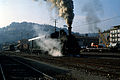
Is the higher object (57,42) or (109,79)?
(57,42)

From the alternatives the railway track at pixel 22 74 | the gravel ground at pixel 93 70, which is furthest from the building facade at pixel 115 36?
the railway track at pixel 22 74

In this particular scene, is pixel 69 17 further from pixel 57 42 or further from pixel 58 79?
pixel 58 79

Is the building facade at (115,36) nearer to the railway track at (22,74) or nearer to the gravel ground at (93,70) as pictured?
the gravel ground at (93,70)

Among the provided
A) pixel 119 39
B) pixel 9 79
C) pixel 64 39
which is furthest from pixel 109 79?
pixel 119 39

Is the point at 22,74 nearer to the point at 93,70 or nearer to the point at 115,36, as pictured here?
the point at 93,70

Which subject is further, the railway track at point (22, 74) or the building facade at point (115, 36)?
the building facade at point (115, 36)

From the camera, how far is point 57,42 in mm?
26812

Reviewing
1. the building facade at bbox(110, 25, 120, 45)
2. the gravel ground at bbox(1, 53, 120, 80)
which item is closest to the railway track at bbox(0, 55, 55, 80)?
the gravel ground at bbox(1, 53, 120, 80)

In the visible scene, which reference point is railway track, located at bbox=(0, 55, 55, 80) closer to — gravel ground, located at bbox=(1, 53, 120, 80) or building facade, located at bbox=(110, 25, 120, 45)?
gravel ground, located at bbox=(1, 53, 120, 80)

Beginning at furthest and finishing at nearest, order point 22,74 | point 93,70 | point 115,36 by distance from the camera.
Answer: point 115,36
point 93,70
point 22,74

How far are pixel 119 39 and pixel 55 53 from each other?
185 ft

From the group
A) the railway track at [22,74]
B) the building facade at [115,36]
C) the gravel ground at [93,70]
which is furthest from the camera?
the building facade at [115,36]

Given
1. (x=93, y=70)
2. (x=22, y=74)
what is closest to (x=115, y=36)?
(x=93, y=70)

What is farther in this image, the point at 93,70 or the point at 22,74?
the point at 93,70
